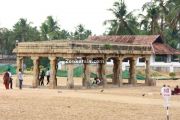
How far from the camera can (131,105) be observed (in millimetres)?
23547

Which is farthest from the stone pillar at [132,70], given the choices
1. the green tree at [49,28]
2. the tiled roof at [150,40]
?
the green tree at [49,28]

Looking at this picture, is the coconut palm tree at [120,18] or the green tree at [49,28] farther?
the green tree at [49,28]

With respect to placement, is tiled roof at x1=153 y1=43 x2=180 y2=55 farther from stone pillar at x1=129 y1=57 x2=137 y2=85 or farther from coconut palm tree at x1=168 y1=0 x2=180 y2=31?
stone pillar at x1=129 y1=57 x2=137 y2=85

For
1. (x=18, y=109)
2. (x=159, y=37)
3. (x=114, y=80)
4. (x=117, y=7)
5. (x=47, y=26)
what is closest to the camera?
(x=18, y=109)

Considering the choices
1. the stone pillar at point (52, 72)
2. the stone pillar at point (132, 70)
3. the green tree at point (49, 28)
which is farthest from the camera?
the green tree at point (49, 28)

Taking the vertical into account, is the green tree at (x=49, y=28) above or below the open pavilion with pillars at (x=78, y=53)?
above

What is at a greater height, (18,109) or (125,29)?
(125,29)

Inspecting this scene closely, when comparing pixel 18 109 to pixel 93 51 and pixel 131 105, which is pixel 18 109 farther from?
pixel 93 51

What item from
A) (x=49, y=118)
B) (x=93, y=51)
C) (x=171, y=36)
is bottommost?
(x=49, y=118)

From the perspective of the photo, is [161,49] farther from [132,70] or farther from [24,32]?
[24,32]

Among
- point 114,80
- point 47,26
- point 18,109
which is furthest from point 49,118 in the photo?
point 47,26

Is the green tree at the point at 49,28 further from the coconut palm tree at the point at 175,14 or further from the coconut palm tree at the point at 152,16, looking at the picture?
the coconut palm tree at the point at 175,14

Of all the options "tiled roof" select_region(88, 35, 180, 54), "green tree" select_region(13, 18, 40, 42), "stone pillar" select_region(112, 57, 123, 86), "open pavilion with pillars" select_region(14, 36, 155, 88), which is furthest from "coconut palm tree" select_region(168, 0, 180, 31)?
"green tree" select_region(13, 18, 40, 42)

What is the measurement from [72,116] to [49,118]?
3.61ft
